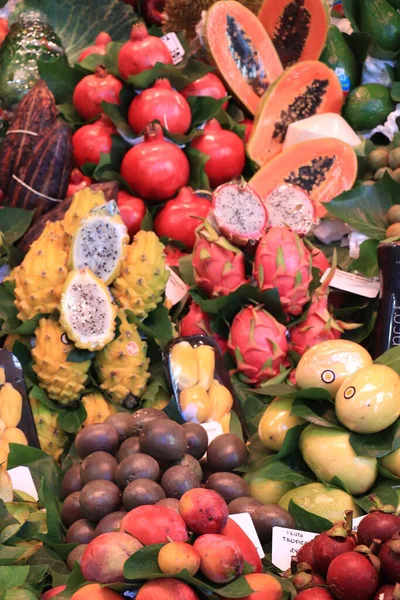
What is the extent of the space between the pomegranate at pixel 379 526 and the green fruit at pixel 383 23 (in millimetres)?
2672

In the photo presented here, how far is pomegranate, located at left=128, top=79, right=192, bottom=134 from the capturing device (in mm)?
2838

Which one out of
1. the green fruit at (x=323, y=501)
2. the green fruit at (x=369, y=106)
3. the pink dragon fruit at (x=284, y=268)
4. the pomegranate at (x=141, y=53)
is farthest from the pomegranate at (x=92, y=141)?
the green fruit at (x=323, y=501)

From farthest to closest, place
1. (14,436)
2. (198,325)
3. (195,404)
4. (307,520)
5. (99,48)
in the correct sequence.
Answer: (99,48) < (198,325) < (195,404) < (14,436) < (307,520)

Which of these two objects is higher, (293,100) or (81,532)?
(293,100)

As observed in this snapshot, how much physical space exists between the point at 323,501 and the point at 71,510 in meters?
0.53

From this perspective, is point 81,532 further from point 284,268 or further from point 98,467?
point 284,268

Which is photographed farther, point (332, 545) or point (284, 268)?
point (284, 268)

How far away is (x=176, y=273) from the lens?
261 centimetres

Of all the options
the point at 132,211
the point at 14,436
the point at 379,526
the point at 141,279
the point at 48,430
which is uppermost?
the point at 379,526

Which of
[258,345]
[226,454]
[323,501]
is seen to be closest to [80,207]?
[258,345]

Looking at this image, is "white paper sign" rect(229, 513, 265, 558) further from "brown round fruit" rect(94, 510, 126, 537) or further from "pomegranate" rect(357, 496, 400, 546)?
"pomegranate" rect(357, 496, 400, 546)

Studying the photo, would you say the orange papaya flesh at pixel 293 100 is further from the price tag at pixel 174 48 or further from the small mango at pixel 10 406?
the small mango at pixel 10 406

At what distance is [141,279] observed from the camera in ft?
7.16

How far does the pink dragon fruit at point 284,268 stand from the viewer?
2.27 meters
